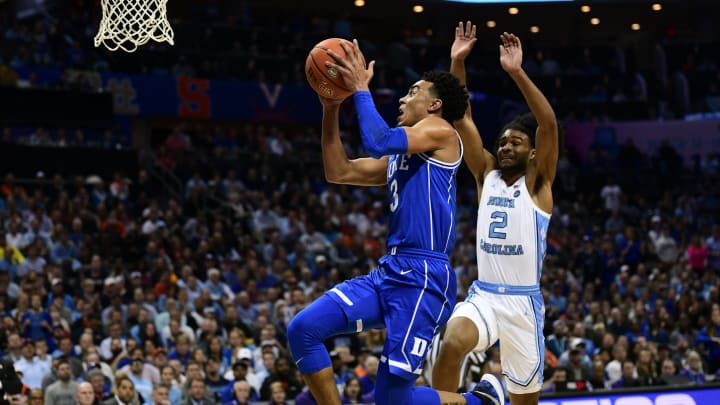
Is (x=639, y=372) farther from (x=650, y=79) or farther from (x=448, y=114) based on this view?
(x=650, y=79)

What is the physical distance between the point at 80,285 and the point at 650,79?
2005cm

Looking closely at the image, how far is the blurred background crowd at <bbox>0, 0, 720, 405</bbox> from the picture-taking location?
13461 millimetres

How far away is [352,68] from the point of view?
636 cm

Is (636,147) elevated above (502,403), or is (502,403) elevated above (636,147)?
(636,147)

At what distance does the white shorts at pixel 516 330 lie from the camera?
24.0 feet

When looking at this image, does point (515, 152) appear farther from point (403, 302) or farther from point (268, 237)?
point (268, 237)

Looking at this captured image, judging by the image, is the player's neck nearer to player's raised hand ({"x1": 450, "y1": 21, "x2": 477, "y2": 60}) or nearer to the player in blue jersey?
player's raised hand ({"x1": 450, "y1": 21, "x2": 477, "y2": 60})

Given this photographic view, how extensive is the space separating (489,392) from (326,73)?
7.53ft

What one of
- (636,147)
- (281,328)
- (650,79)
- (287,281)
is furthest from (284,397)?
(650,79)

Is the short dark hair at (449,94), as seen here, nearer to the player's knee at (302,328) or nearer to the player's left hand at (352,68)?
the player's left hand at (352,68)

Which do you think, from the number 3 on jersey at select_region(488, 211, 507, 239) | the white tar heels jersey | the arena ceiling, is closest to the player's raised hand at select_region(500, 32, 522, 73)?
the white tar heels jersey

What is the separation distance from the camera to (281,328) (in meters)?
15.2

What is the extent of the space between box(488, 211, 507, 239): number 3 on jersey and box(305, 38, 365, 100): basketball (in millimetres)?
1555

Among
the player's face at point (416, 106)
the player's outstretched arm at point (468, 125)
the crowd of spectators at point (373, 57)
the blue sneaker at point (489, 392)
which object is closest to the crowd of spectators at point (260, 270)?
the crowd of spectators at point (373, 57)
